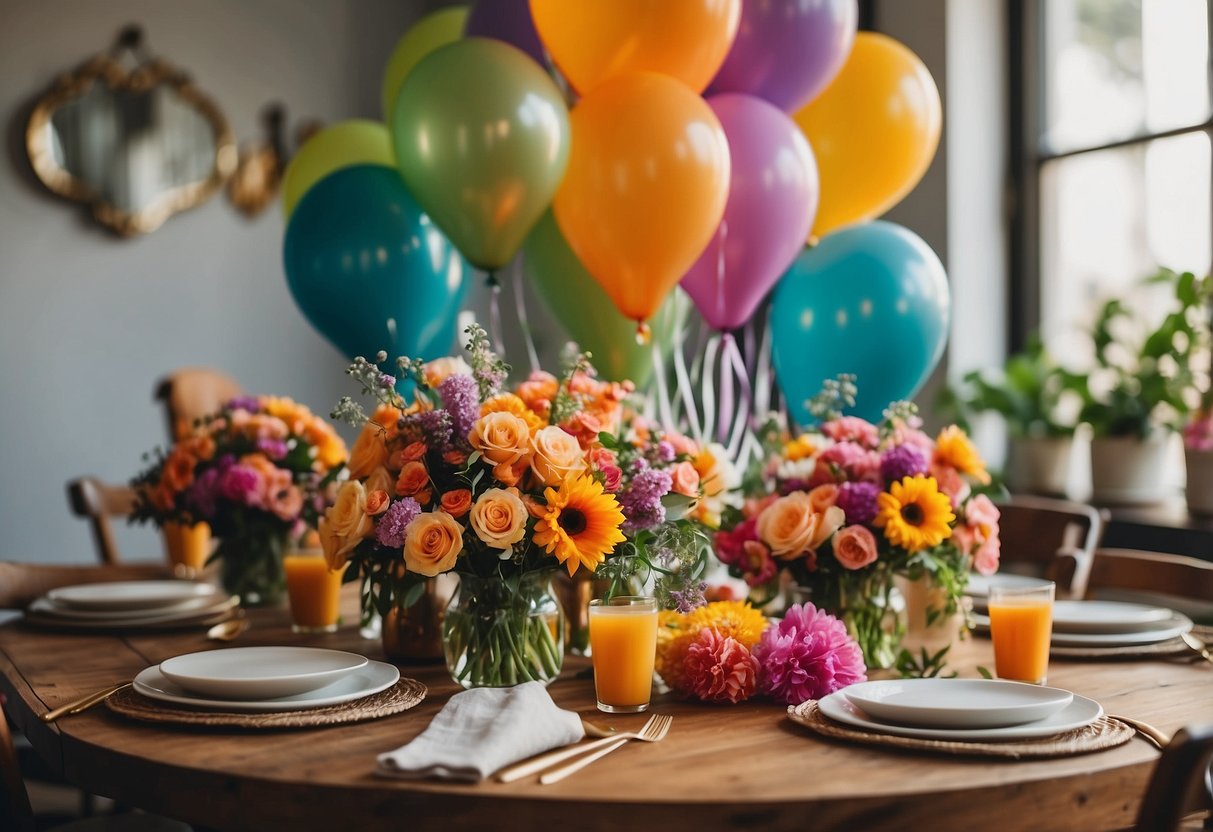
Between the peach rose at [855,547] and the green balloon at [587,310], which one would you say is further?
the green balloon at [587,310]

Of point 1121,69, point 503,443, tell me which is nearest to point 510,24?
point 503,443

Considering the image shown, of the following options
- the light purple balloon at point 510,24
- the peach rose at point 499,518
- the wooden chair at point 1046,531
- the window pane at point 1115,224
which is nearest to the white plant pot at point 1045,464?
the window pane at point 1115,224

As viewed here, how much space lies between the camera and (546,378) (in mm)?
1531

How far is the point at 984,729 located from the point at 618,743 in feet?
1.11

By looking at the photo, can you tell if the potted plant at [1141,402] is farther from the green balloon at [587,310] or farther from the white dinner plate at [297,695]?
the white dinner plate at [297,695]

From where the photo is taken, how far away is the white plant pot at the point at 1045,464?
293 centimetres

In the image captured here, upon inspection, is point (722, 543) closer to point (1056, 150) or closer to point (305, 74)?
point (1056, 150)

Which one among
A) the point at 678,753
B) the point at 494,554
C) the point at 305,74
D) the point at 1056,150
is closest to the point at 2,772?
the point at 494,554

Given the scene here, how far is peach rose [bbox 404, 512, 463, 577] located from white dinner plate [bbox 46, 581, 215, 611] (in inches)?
30.0

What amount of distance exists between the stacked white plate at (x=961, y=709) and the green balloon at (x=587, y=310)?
1.08 meters

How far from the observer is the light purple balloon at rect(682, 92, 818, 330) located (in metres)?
1.88

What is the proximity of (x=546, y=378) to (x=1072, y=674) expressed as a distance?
2.41ft

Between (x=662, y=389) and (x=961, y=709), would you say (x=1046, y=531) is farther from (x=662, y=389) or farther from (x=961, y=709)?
(x=961, y=709)

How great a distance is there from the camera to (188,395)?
365 cm
